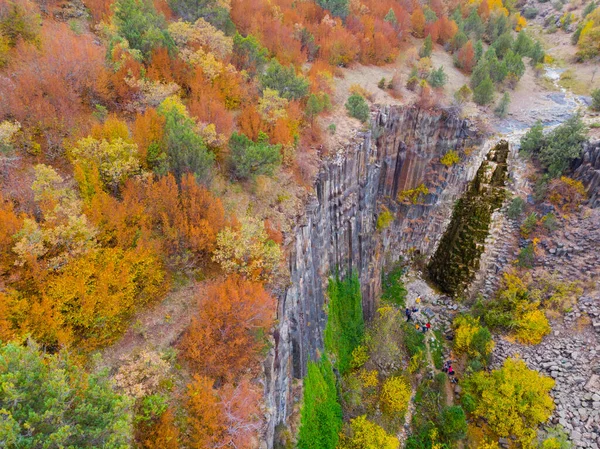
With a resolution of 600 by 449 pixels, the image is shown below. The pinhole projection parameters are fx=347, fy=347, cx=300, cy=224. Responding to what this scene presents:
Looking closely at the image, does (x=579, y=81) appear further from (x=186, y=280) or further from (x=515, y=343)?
(x=186, y=280)

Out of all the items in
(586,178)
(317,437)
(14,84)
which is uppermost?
(14,84)

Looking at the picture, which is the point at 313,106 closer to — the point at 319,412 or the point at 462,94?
the point at 462,94

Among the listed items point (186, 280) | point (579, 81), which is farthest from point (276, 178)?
point (579, 81)

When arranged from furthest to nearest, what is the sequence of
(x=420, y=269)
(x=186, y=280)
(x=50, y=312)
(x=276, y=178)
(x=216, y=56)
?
(x=420, y=269), (x=216, y=56), (x=276, y=178), (x=186, y=280), (x=50, y=312)

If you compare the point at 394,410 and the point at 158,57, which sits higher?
the point at 158,57

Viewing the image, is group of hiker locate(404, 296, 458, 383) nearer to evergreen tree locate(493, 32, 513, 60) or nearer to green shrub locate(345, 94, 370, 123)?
green shrub locate(345, 94, 370, 123)

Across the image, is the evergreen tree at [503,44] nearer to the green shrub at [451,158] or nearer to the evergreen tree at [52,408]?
the green shrub at [451,158]

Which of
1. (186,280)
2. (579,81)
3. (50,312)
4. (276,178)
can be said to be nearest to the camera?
(50,312)
